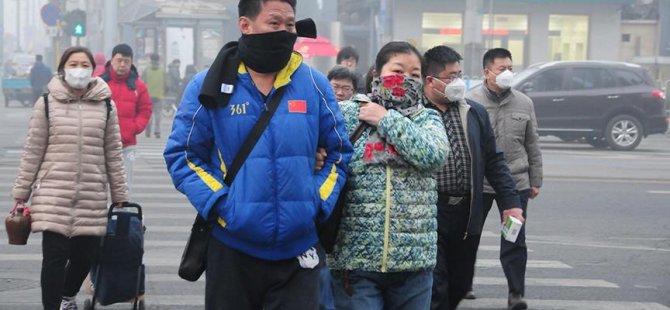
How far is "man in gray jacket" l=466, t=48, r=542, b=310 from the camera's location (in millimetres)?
7863

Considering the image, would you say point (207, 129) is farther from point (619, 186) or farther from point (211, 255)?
point (619, 186)

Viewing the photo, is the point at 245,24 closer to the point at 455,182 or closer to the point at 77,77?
the point at 455,182

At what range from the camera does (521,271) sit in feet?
25.9

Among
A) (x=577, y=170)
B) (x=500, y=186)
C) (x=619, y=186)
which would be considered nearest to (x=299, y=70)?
(x=500, y=186)

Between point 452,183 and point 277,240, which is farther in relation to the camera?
point 452,183

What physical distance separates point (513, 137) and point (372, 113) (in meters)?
3.46

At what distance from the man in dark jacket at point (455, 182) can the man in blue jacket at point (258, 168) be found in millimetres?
1579

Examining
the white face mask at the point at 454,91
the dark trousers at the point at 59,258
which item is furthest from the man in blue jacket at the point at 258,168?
the dark trousers at the point at 59,258

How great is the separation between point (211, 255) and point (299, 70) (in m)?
0.76

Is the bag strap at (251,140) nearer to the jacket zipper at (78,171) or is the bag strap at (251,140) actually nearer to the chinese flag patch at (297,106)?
the chinese flag patch at (297,106)

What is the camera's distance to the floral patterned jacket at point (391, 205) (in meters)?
4.61

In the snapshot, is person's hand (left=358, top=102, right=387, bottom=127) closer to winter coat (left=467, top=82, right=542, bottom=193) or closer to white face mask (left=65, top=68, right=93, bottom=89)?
white face mask (left=65, top=68, right=93, bottom=89)

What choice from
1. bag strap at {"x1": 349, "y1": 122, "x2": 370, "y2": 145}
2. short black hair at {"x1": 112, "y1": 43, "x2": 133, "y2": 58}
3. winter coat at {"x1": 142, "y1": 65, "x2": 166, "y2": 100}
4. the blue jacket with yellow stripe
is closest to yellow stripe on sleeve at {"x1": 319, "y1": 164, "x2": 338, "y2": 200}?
the blue jacket with yellow stripe

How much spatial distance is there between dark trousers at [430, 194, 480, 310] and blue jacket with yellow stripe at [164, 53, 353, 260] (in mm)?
1600
